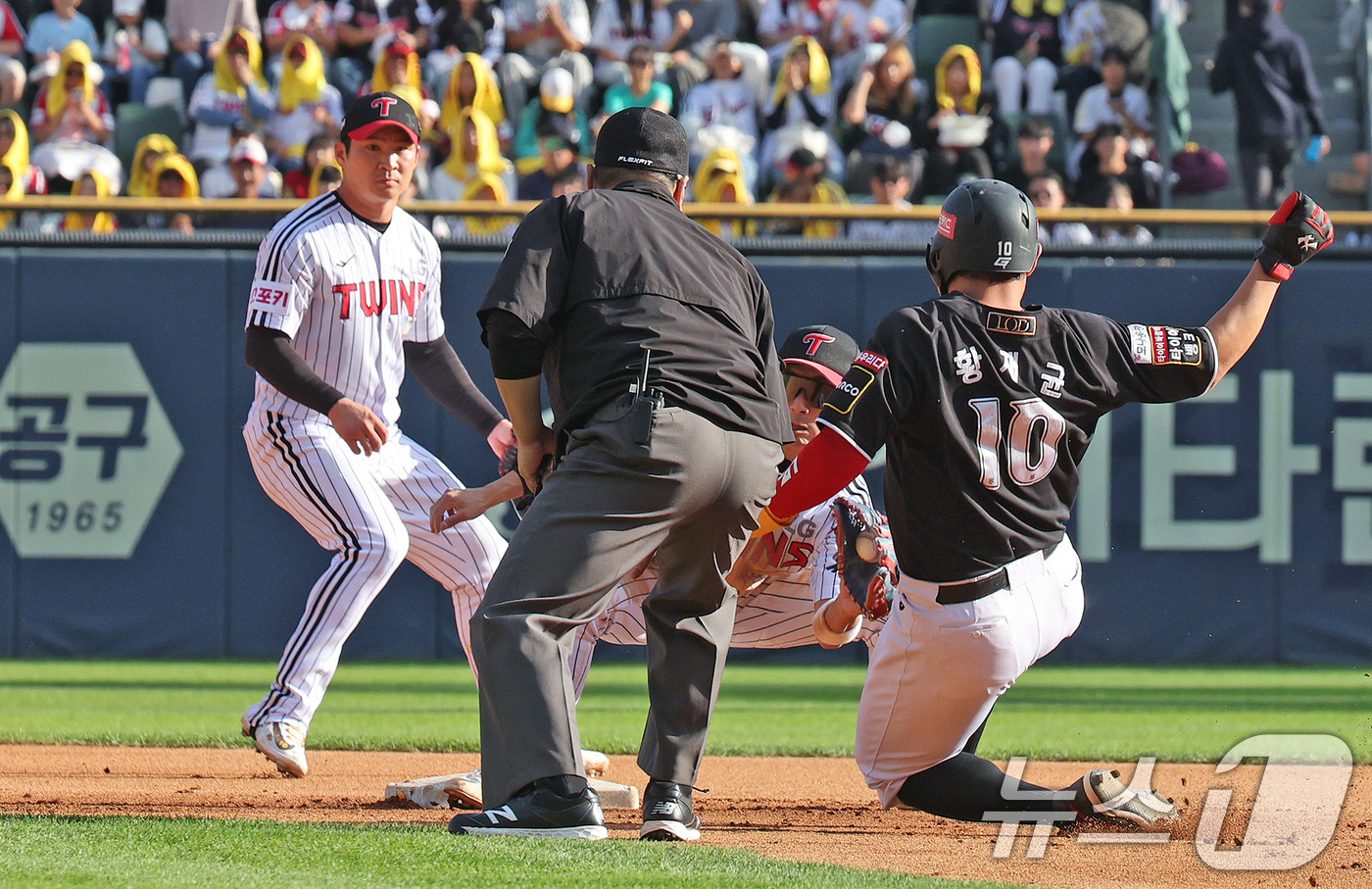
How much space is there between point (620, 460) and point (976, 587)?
973 mm

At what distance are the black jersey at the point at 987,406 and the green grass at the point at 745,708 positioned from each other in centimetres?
239

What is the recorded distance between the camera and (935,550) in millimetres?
4086

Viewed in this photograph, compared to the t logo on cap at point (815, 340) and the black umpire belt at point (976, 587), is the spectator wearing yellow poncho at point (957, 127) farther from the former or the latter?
the black umpire belt at point (976, 587)

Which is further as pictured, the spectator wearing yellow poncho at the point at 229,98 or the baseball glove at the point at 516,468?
the spectator wearing yellow poncho at the point at 229,98

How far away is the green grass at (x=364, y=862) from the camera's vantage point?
10.9ft

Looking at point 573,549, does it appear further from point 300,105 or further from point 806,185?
point 300,105

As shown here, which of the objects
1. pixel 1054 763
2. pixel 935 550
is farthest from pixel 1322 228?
pixel 1054 763

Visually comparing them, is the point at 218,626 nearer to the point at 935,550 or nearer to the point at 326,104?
the point at 326,104

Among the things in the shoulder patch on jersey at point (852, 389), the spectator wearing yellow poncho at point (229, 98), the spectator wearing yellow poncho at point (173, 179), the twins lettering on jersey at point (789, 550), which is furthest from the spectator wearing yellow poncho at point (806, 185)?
the shoulder patch on jersey at point (852, 389)

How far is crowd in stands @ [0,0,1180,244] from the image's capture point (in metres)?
11.5

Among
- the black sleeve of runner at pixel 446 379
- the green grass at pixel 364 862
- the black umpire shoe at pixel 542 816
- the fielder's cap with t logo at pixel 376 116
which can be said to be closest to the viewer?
the green grass at pixel 364 862

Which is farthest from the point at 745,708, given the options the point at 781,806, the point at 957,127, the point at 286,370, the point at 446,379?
the point at 957,127

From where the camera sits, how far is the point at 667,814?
13.2ft

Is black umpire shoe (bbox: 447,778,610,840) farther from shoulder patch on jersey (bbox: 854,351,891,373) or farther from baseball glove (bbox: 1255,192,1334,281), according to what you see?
baseball glove (bbox: 1255,192,1334,281)
